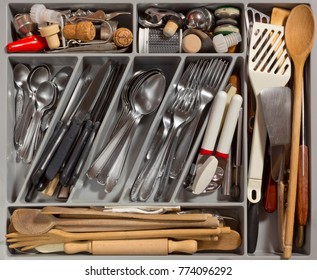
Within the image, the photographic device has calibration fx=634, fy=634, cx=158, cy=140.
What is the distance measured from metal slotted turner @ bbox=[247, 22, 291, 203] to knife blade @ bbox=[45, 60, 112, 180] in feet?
1.10

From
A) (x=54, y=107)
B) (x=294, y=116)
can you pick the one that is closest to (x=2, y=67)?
(x=54, y=107)

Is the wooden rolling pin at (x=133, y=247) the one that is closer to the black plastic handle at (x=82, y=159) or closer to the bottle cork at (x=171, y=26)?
the black plastic handle at (x=82, y=159)

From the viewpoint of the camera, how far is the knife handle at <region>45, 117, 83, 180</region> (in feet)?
4.61

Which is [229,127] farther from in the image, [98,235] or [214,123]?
[98,235]

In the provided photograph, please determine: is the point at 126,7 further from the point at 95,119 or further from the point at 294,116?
the point at 294,116

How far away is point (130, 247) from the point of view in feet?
4.61

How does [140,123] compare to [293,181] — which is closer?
[293,181]

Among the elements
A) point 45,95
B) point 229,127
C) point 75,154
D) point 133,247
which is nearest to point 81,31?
point 45,95

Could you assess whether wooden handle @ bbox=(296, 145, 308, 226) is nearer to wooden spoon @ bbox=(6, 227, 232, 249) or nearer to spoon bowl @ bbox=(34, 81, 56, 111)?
wooden spoon @ bbox=(6, 227, 232, 249)

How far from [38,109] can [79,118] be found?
0.10 meters

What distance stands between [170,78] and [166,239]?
38 centimetres

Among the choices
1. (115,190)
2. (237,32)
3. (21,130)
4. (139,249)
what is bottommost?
(139,249)

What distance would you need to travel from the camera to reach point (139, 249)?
1405 mm

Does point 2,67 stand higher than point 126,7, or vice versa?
point 126,7
